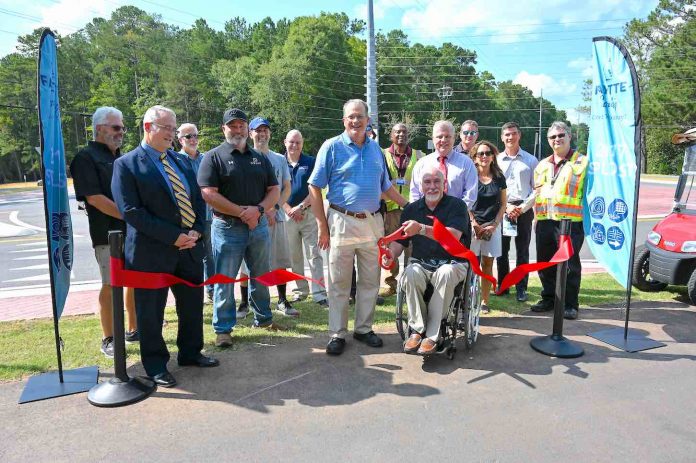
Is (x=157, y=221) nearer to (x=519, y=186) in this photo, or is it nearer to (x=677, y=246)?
(x=519, y=186)

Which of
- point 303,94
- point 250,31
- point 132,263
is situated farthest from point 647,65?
point 250,31

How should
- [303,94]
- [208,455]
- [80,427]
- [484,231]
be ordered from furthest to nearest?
[303,94], [484,231], [80,427], [208,455]

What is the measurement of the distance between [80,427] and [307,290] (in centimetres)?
353

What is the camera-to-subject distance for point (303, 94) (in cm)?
5731

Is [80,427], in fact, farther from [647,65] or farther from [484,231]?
[647,65]

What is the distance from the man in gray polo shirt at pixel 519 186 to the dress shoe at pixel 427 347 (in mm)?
2473

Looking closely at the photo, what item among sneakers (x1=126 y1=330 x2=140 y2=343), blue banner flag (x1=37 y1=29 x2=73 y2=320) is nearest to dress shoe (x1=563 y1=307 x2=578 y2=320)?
sneakers (x1=126 y1=330 x2=140 y2=343)

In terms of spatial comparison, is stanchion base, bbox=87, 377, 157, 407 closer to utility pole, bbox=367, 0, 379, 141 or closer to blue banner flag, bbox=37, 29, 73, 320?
blue banner flag, bbox=37, 29, 73, 320

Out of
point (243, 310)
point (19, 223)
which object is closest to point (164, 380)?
point (243, 310)

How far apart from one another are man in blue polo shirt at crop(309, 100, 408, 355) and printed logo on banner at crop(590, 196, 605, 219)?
86.9 inches

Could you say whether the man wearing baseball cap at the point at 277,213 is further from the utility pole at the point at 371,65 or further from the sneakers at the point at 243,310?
the utility pole at the point at 371,65

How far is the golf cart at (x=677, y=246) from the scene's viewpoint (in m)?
5.70

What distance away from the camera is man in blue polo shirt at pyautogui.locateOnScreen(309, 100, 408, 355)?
Result: 4359 millimetres

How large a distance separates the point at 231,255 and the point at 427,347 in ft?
6.52
